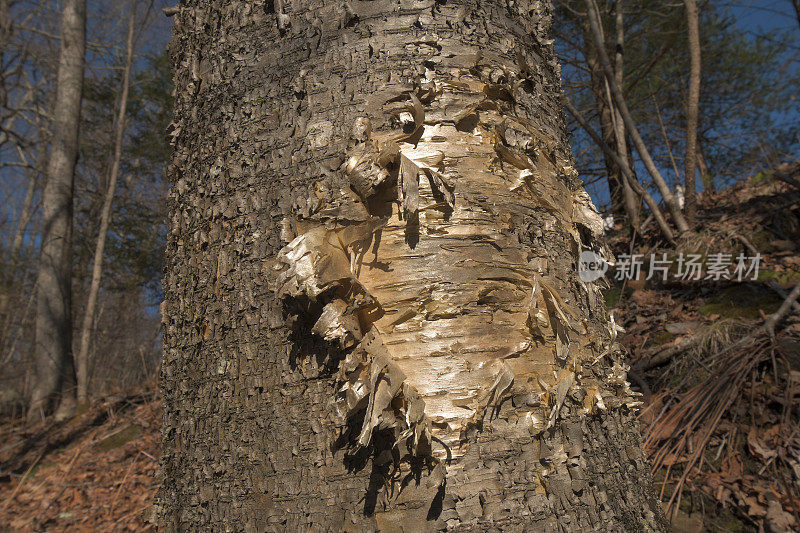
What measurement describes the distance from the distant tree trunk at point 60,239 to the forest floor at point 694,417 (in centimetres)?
69

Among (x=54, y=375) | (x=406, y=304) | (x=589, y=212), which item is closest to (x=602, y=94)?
(x=589, y=212)

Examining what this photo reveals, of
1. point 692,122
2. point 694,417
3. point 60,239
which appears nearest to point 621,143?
point 692,122

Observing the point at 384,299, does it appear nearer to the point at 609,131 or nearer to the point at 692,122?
the point at 692,122

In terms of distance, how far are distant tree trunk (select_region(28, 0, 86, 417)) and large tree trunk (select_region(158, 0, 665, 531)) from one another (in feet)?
22.1

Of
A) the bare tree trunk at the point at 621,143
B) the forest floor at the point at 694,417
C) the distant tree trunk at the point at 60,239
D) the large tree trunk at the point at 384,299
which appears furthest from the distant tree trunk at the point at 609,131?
the distant tree trunk at the point at 60,239

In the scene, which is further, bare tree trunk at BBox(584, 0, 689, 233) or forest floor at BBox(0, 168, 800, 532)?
bare tree trunk at BBox(584, 0, 689, 233)

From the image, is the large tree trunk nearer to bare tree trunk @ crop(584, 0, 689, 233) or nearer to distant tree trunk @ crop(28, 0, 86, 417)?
bare tree trunk @ crop(584, 0, 689, 233)

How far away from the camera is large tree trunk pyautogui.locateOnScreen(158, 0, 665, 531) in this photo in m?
0.92

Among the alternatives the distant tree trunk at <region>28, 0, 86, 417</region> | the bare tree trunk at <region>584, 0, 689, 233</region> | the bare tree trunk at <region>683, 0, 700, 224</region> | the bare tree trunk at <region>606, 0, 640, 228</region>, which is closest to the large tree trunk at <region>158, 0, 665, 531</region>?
the bare tree trunk at <region>584, 0, 689, 233</region>

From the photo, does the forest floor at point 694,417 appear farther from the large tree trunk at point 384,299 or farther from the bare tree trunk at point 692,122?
the large tree trunk at point 384,299

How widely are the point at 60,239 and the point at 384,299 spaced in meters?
8.29

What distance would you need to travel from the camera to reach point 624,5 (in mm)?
6992

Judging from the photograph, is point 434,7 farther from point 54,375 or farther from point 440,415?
point 54,375

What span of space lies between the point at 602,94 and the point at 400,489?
268 inches
